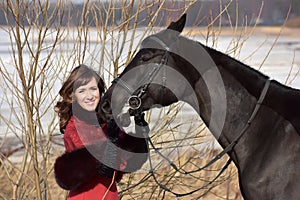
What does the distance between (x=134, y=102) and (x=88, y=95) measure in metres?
0.31

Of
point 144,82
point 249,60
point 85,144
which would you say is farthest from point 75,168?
point 249,60

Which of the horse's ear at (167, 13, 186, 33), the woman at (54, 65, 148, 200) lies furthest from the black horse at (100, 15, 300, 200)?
the woman at (54, 65, 148, 200)

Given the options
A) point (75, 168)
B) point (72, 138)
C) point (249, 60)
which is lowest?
A: point (249, 60)

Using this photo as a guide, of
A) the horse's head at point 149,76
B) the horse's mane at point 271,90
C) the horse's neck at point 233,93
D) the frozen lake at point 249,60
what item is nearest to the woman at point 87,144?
the horse's head at point 149,76

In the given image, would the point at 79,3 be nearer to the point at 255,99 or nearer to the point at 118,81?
the point at 118,81

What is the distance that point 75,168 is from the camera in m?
3.27

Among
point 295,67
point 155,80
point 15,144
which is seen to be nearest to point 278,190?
point 155,80

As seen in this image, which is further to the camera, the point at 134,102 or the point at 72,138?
the point at 72,138

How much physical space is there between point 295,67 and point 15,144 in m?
8.64

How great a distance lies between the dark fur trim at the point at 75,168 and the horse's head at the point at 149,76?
257mm

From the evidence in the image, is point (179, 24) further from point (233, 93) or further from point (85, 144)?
point (85, 144)

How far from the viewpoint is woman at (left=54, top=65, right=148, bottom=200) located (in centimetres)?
326

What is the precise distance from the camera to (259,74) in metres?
3.18

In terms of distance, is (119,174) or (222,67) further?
(119,174)
